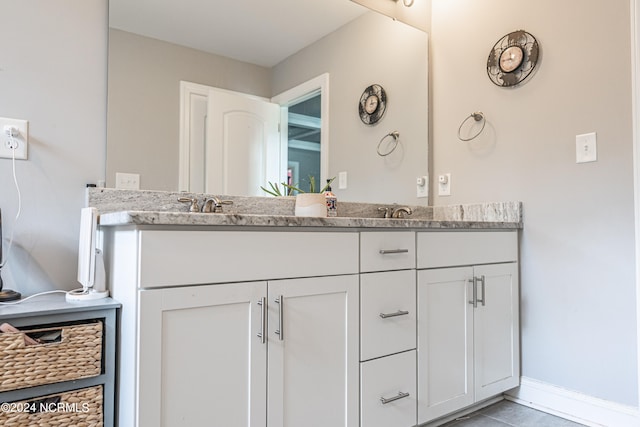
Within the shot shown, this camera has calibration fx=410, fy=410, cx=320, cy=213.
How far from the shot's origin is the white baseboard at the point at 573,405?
64.9 inches

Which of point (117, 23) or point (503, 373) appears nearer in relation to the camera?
point (117, 23)

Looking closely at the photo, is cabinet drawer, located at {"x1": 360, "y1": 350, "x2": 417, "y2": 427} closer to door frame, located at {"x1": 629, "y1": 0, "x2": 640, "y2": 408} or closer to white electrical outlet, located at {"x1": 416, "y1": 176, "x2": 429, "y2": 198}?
door frame, located at {"x1": 629, "y1": 0, "x2": 640, "y2": 408}

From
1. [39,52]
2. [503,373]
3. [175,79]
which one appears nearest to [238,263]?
[175,79]

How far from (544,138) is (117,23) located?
1.88 m

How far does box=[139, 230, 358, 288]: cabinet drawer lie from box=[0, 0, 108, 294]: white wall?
62cm

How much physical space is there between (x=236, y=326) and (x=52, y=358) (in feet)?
1.51

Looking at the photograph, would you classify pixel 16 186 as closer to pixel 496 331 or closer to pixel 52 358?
pixel 52 358

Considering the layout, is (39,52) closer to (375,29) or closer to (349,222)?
(349,222)

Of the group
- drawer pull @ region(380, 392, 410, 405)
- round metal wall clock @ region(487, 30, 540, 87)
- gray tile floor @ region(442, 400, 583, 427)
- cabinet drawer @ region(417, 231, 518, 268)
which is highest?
round metal wall clock @ region(487, 30, 540, 87)

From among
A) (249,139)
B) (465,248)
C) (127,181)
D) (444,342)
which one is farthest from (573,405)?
(127,181)

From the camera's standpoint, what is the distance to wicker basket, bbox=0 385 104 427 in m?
0.99

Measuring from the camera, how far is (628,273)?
1.64 m

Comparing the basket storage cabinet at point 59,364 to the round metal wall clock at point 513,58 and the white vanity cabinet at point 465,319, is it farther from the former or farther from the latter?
the round metal wall clock at point 513,58

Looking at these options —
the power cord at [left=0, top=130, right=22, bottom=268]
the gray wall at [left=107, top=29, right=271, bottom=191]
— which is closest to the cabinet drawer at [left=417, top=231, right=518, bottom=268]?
the gray wall at [left=107, top=29, right=271, bottom=191]
